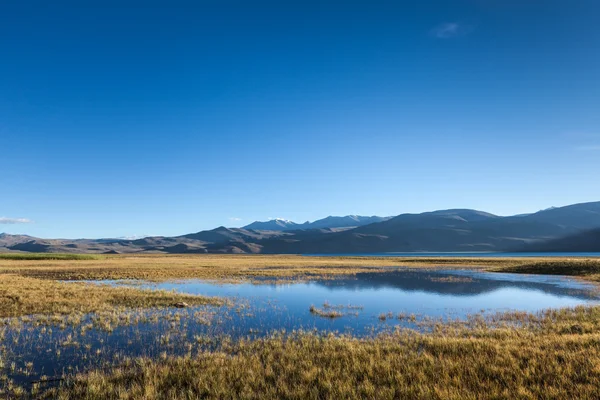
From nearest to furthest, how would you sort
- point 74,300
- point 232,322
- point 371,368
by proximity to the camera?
point 371,368, point 232,322, point 74,300

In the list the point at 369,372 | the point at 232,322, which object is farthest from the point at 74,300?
the point at 369,372

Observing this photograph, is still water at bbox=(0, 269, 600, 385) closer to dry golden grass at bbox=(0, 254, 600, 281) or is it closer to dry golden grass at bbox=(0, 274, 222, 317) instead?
dry golden grass at bbox=(0, 274, 222, 317)

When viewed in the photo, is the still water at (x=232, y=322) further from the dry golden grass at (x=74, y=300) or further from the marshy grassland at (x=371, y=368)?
the dry golden grass at (x=74, y=300)

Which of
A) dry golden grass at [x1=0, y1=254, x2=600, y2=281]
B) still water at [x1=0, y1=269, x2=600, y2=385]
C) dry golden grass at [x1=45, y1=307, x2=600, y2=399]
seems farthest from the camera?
dry golden grass at [x1=0, y1=254, x2=600, y2=281]

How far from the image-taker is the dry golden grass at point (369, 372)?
1004 cm

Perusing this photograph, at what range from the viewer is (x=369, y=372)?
11.9 metres

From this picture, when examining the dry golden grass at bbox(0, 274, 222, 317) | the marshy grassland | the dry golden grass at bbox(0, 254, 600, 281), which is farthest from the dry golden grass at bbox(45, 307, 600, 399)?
the dry golden grass at bbox(0, 254, 600, 281)

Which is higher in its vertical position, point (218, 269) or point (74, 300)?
point (74, 300)

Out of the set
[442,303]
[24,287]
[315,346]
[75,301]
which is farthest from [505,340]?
[24,287]

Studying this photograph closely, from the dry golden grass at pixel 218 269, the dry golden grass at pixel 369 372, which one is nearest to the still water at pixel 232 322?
the dry golden grass at pixel 369 372

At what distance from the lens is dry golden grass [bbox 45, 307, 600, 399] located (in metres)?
10.0

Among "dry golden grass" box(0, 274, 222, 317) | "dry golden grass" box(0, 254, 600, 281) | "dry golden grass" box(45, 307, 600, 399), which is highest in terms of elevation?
"dry golden grass" box(45, 307, 600, 399)

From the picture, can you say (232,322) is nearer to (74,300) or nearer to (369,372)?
(369,372)

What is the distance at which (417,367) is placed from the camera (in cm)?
1225
